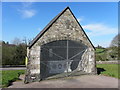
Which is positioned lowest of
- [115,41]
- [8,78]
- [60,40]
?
[8,78]

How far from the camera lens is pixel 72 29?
42.2 ft

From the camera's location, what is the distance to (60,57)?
16.7 metres

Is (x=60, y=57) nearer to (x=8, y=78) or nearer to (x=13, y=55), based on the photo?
(x=8, y=78)

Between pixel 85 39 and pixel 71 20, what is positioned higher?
pixel 71 20

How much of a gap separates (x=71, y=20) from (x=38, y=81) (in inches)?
254

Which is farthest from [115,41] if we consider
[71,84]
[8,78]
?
[8,78]

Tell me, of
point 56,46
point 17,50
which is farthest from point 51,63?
point 17,50

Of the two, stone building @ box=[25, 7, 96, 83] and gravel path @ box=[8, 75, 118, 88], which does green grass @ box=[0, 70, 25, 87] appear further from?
stone building @ box=[25, 7, 96, 83]

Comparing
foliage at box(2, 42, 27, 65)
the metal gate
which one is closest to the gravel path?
the metal gate

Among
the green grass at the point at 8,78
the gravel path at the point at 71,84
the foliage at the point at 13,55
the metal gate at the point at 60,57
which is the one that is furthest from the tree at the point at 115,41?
the green grass at the point at 8,78

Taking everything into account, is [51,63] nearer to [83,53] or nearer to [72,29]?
[83,53]

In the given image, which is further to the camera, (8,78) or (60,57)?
(60,57)

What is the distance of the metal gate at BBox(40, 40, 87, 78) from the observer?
14475 mm

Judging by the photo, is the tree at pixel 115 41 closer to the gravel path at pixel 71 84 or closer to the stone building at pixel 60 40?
the stone building at pixel 60 40
